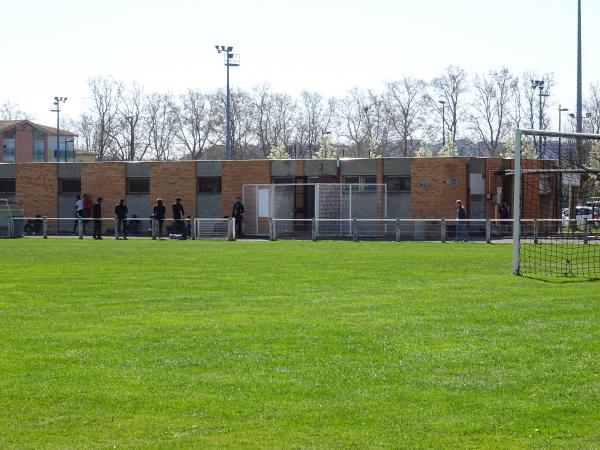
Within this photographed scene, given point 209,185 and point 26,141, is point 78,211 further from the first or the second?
point 26,141

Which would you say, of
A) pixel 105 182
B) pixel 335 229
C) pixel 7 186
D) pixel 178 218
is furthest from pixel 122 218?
pixel 7 186

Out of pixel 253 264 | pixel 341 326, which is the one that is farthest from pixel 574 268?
pixel 341 326

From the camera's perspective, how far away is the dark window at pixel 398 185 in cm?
4388

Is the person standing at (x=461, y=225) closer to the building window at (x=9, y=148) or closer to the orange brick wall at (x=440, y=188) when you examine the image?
the orange brick wall at (x=440, y=188)

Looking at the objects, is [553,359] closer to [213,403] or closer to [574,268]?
[213,403]

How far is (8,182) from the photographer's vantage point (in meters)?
51.1

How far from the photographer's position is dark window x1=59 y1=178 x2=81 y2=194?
49.9 m

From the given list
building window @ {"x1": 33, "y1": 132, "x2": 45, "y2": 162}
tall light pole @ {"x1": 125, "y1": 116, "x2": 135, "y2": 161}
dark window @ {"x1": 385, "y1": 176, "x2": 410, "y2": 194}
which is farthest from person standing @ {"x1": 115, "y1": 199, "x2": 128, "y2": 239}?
building window @ {"x1": 33, "y1": 132, "x2": 45, "y2": 162}

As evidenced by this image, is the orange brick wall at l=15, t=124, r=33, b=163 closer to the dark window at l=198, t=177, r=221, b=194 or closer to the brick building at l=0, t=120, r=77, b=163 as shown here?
the brick building at l=0, t=120, r=77, b=163

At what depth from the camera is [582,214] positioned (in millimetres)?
Answer: 36406

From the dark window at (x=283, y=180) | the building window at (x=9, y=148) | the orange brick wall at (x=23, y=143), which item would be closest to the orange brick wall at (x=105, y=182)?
the dark window at (x=283, y=180)

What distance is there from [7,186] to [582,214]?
92.2 ft

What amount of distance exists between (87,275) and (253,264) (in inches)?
173

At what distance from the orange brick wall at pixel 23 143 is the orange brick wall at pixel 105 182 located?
2901 inches
